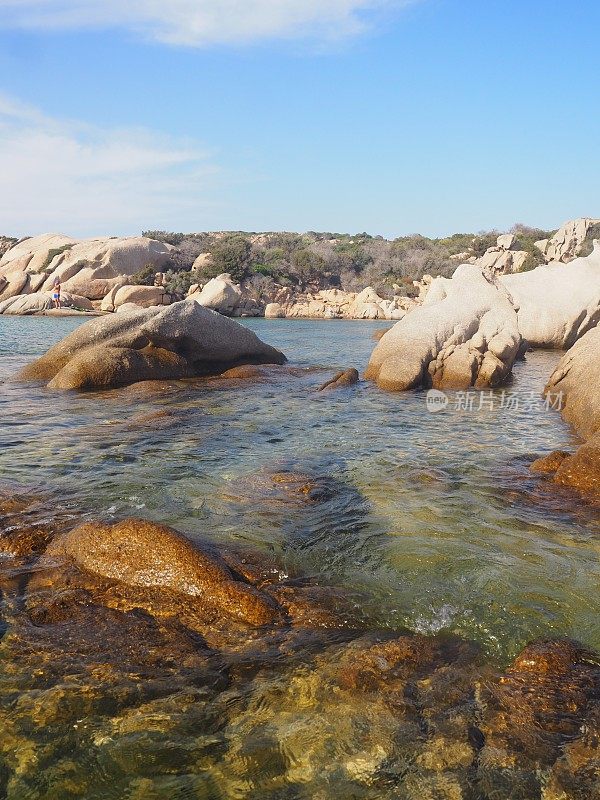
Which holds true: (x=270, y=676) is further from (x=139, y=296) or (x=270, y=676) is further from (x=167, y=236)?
(x=167, y=236)

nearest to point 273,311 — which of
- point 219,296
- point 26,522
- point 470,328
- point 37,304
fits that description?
point 219,296

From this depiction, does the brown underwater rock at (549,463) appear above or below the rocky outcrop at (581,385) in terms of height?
below

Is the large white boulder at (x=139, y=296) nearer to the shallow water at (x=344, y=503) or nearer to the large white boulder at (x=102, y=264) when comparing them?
the large white boulder at (x=102, y=264)

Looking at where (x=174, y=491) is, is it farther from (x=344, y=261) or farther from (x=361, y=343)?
(x=344, y=261)

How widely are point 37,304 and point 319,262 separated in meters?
24.1

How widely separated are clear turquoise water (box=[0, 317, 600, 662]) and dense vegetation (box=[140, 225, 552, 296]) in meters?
38.8

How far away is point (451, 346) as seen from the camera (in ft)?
50.4

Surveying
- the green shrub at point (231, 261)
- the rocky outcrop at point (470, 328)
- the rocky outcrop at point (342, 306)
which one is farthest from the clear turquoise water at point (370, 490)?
the green shrub at point (231, 261)

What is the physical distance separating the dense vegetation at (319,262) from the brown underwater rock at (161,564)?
44617 millimetres

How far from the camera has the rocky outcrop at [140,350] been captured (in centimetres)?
1381

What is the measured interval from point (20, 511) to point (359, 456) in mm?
4119

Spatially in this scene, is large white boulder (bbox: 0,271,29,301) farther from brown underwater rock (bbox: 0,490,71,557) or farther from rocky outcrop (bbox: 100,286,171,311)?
brown underwater rock (bbox: 0,490,71,557)

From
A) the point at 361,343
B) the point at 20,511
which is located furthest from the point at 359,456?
the point at 361,343

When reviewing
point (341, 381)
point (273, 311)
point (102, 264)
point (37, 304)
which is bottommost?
point (37, 304)
